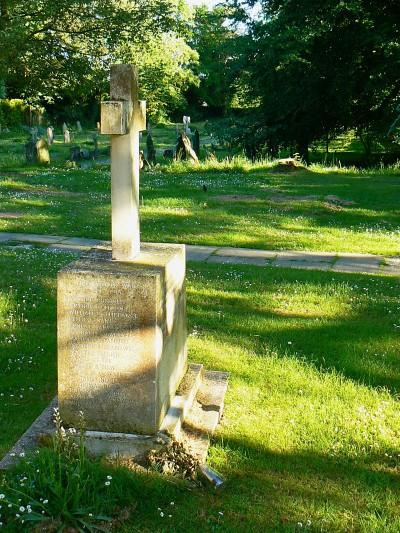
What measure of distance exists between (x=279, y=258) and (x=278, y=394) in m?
4.71

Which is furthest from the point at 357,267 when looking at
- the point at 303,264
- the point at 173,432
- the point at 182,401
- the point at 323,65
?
the point at 323,65

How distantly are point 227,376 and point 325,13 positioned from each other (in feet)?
68.1

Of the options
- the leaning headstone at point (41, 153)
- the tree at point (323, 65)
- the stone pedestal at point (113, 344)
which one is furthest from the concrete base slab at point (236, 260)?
the tree at point (323, 65)

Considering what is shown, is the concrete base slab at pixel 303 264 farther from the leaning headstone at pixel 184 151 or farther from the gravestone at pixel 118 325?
the leaning headstone at pixel 184 151

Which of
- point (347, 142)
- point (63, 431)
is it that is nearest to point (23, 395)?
point (63, 431)

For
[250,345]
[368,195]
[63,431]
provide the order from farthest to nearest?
[368,195] → [250,345] → [63,431]

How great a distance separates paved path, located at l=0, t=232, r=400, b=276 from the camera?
886cm

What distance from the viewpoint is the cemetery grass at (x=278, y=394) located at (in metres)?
3.43

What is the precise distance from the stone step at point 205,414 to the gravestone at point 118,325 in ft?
0.95

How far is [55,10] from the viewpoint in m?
19.1

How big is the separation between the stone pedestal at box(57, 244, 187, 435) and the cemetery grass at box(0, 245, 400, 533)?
0.45 meters

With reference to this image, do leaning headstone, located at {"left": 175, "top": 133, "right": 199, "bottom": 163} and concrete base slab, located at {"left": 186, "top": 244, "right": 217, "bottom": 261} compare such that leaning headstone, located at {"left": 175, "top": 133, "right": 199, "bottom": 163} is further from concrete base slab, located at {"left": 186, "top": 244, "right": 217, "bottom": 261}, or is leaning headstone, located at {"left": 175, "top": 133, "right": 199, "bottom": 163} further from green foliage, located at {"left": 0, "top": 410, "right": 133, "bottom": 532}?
green foliage, located at {"left": 0, "top": 410, "right": 133, "bottom": 532}

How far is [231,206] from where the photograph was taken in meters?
13.6

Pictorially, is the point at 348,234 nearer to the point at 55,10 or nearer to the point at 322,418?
the point at 322,418
